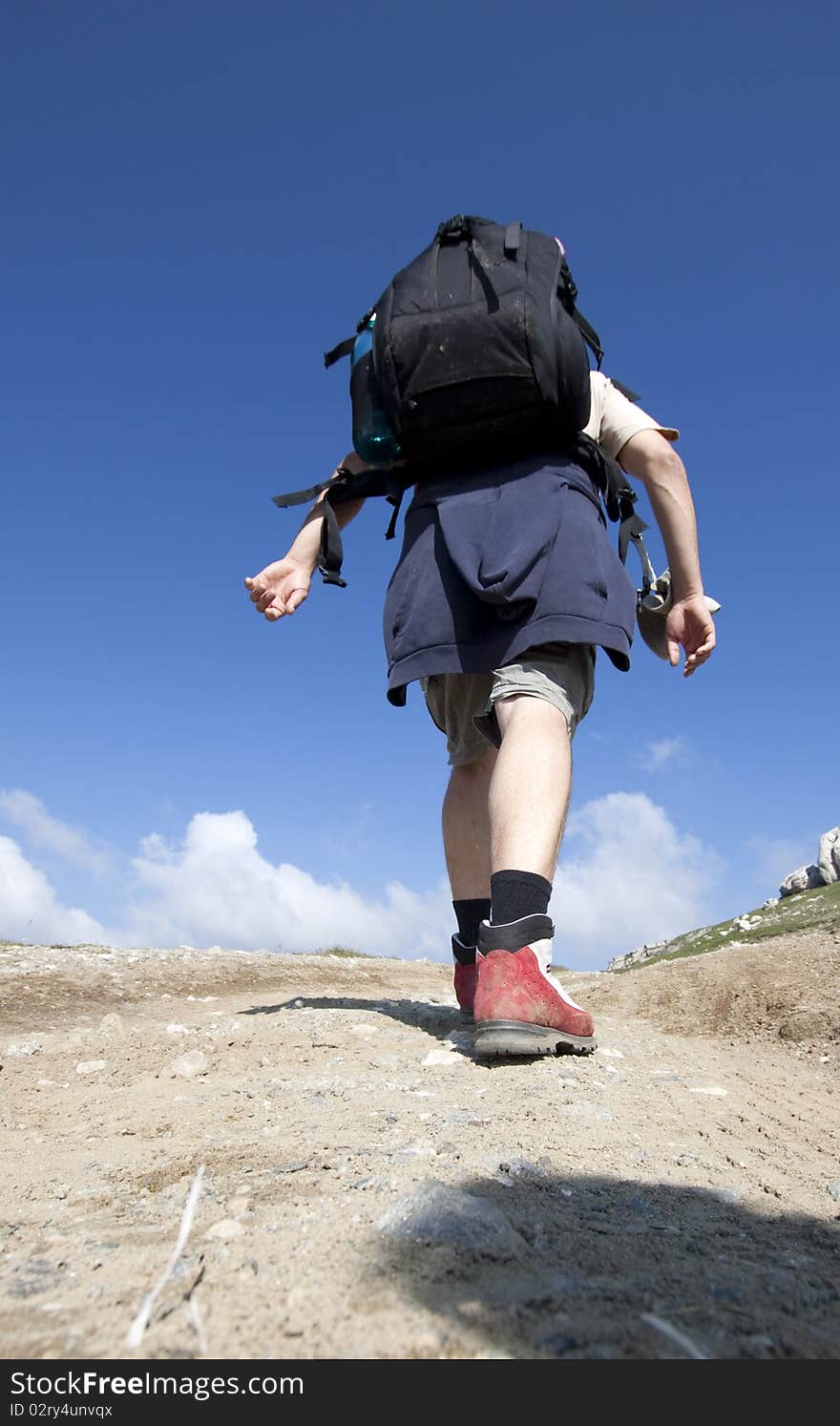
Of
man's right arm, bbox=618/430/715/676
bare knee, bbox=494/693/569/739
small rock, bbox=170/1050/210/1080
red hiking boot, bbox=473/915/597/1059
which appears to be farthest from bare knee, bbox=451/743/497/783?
small rock, bbox=170/1050/210/1080

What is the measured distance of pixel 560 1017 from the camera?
2.82 metres

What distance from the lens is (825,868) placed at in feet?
71.7

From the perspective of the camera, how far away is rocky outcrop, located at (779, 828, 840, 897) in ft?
70.4

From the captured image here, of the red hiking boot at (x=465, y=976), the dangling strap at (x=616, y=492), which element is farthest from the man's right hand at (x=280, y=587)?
the red hiking boot at (x=465, y=976)

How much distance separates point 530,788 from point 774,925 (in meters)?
7.44

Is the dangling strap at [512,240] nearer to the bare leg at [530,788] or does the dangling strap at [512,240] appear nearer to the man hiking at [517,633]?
the man hiking at [517,633]

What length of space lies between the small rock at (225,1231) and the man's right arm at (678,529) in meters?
2.69

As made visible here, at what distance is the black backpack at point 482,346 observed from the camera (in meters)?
3.09

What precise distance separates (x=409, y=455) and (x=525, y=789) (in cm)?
142

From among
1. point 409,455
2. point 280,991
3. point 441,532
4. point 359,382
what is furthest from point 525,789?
point 280,991

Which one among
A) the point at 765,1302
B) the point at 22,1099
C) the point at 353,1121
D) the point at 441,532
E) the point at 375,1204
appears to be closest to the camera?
the point at 765,1302

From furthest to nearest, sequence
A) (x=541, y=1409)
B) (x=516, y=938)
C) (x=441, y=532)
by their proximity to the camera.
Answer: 1. (x=441, y=532)
2. (x=516, y=938)
3. (x=541, y=1409)

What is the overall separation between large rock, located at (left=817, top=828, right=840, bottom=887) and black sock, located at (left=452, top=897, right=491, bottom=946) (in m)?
20.0

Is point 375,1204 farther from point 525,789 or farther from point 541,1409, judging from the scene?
point 525,789
